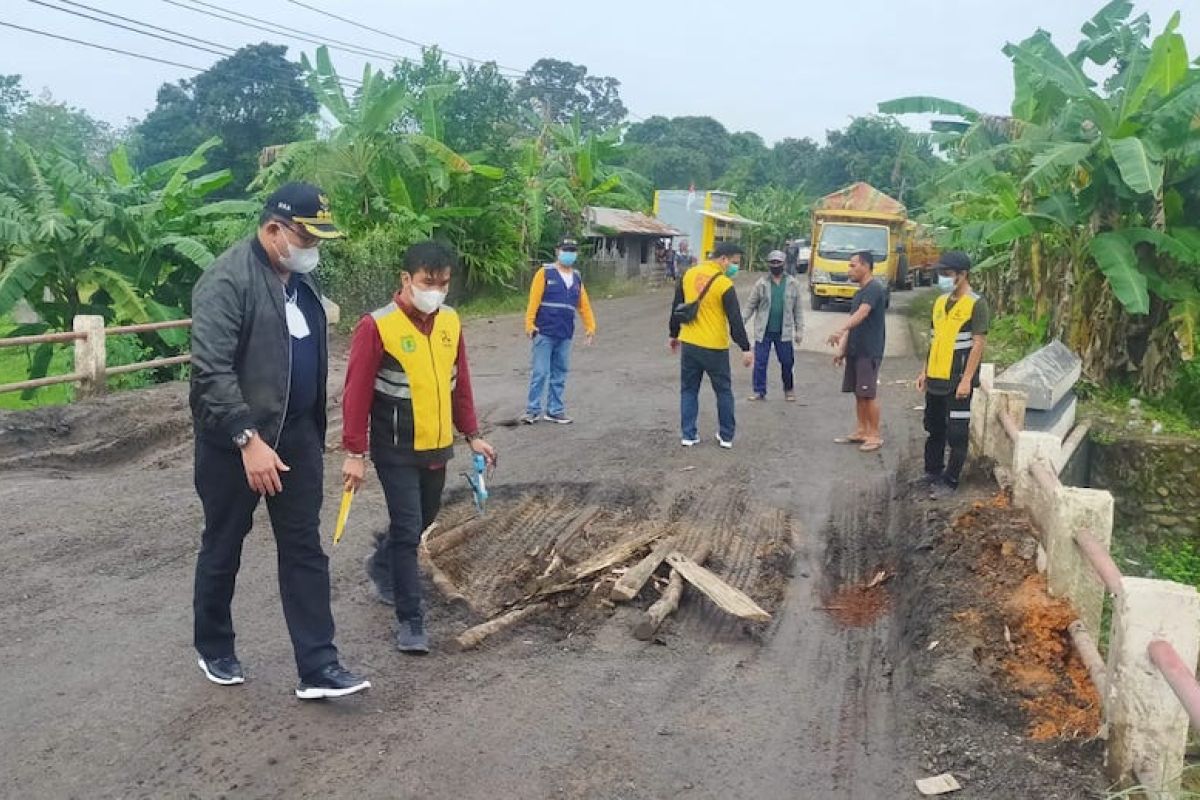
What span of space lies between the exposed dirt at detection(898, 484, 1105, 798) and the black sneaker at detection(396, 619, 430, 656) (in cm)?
212

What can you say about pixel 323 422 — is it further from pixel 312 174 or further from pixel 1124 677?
pixel 312 174

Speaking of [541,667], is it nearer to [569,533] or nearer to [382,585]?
[382,585]

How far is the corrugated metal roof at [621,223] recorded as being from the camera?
32062 mm

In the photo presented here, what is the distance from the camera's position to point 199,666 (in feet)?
15.0

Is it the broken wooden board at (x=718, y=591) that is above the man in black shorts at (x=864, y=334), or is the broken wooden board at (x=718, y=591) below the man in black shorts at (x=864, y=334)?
below

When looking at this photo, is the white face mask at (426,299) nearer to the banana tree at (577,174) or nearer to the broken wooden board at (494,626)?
the broken wooden board at (494,626)

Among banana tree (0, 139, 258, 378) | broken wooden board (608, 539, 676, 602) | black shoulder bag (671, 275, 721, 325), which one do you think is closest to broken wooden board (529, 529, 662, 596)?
broken wooden board (608, 539, 676, 602)

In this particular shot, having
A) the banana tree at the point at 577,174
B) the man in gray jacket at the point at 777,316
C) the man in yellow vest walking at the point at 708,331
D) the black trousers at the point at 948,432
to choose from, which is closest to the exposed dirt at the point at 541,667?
the black trousers at the point at 948,432

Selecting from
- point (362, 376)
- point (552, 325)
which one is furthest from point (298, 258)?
point (552, 325)

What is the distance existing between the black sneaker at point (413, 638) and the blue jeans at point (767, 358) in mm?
7825

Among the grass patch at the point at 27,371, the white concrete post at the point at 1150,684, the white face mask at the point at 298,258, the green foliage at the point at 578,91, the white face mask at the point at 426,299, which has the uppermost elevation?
the green foliage at the point at 578,91

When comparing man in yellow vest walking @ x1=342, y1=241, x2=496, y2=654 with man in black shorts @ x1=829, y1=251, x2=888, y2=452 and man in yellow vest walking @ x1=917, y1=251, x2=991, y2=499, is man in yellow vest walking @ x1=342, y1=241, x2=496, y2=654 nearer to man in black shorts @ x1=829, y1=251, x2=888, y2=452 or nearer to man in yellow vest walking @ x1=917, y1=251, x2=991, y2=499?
man in yellow vest walking @ x1=917, y1=251, x2=991, y2=499

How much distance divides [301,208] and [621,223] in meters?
33.9

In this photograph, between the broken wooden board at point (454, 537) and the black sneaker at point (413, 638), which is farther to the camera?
the broken wooden board at point (454, 537)
